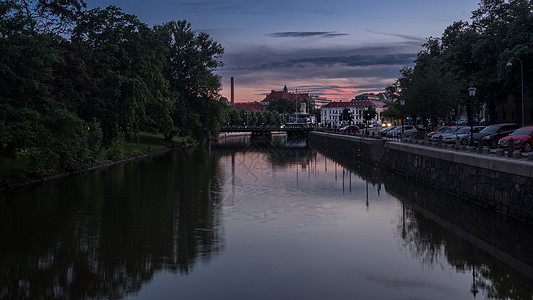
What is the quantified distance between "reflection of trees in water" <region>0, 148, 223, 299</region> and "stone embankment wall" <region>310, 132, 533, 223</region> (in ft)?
36.6

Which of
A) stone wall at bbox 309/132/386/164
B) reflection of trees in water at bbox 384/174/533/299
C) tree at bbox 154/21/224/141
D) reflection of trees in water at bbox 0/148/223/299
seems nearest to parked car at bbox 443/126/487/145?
stone wall at bbox 309/132/386/164

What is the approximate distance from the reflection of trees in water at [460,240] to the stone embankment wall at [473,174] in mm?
677

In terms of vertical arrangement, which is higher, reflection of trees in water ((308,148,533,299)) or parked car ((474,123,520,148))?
parked car ((474,123,520,148))

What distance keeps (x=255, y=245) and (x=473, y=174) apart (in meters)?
12.8

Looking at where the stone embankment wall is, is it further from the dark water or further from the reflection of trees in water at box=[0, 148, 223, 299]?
the reflection of trees in water at box=[0, 148, 223, 299]

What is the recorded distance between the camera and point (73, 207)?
83.7 feet

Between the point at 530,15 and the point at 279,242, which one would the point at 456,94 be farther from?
the point at 279,242

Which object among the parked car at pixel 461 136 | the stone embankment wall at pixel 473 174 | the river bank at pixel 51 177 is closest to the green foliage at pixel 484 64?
the parked car at pixel 461 136

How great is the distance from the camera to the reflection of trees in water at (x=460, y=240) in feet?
45.9

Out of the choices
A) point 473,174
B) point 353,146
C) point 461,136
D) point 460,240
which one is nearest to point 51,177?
point 473,174

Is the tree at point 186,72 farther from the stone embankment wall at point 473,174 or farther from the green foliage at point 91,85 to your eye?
the stone embankment wall at point 473,174

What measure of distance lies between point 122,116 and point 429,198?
28.5 meters

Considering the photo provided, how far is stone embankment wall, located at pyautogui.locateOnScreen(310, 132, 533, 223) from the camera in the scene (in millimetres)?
20328

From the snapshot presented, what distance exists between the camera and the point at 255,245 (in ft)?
58.3
